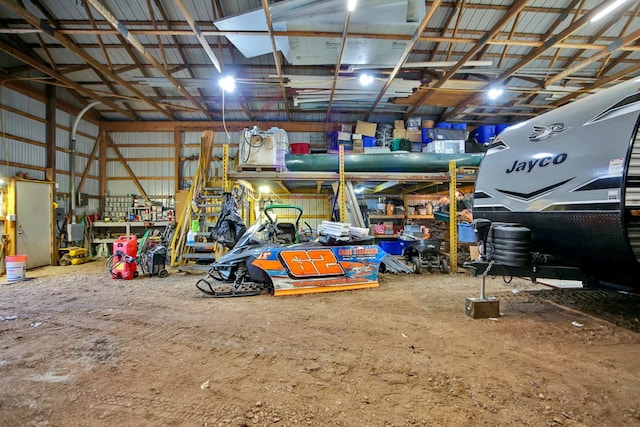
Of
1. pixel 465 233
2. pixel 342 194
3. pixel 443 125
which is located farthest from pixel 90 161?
pixel 443 125

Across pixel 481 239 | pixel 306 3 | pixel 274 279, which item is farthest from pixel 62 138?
pixel 481 239

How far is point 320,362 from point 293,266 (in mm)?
2095

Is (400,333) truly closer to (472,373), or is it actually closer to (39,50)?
(472,373)

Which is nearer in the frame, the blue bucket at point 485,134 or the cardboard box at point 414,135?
the blue bucket at point 485,134

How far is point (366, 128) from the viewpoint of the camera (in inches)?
366

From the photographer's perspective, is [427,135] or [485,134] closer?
[485,134]

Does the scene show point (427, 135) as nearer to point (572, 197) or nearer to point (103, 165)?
point (572, 197)

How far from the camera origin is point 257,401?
1709 mm

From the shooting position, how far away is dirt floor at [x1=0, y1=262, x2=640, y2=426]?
1.60m

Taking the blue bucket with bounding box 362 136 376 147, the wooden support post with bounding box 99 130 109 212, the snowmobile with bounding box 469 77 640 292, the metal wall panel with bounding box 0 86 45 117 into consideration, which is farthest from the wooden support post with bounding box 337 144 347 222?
the wooden support post with bounding box 99 130 109 212

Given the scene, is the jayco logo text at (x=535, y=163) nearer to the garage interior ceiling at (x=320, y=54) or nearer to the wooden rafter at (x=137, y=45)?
the garage interior ceiling at (x=320, y=54)

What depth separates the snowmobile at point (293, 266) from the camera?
4.15 metres

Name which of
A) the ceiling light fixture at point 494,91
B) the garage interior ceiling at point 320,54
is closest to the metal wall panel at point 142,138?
the garage interior ceiling at point 320,54

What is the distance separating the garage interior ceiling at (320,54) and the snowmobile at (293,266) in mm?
3699
